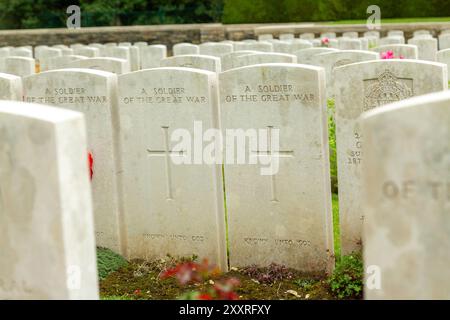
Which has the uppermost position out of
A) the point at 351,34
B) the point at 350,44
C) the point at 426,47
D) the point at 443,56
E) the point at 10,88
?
the point at 351,34

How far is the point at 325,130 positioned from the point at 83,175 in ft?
9.05

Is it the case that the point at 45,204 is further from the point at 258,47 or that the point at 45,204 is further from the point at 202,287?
the point at 258,47

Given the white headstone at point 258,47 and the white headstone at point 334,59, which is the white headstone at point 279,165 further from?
the white headstone at point 258,47

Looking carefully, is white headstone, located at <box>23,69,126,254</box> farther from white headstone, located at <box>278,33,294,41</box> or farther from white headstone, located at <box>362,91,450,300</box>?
white headstone, located at <box>278,33,294,41</box>

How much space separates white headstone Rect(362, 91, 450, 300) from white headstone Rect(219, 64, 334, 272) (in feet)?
9.19

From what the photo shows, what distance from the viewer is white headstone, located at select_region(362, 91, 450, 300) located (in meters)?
2.91

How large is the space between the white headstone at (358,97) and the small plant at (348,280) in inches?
17.2

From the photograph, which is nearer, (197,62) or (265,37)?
(197,62)

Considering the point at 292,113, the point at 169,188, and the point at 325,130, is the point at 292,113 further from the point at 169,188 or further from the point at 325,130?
the point at 169,188

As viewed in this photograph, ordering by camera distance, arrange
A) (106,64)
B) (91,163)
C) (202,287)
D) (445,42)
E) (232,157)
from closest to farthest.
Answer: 1. (202,287)
2. (232,157)
3. (91,163)
4. (106,64)
5. (445,42)

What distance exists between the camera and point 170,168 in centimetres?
627

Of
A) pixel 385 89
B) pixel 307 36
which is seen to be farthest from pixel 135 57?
pixel 385 89

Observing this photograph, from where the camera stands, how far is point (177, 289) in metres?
5.79

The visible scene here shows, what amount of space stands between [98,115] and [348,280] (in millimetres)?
2237
